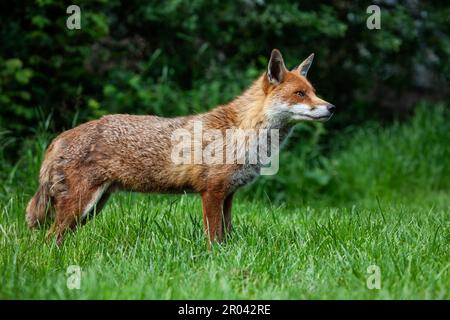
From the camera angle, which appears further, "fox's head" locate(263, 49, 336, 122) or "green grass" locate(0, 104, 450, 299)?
"fox's head" locate(263, 49, 336, 122)

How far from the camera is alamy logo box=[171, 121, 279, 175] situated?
5.78m

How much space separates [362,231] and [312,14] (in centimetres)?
575

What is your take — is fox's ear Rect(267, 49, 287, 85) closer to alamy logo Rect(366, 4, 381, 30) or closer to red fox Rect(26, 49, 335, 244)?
red fox Rect(26, 49, 335, 244)

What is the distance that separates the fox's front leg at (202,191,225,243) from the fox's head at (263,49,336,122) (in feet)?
2.87

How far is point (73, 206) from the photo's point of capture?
18.6 feet

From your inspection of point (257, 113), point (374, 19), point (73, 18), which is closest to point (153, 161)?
point (257, 113)

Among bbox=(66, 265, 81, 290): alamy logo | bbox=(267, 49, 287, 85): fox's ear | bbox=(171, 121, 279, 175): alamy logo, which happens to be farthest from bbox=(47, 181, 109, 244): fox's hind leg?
bbox=(267, 49, 287, 85): fox's ear

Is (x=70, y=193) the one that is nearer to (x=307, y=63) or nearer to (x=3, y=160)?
(x=307, y=63)

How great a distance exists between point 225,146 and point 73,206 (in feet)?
4.64

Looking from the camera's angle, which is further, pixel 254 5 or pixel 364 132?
pixel 364 132

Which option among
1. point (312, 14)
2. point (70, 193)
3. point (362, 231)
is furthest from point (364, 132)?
point (70, 193)

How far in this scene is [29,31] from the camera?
9555 mm

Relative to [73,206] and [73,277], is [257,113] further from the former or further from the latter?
[73,277]
